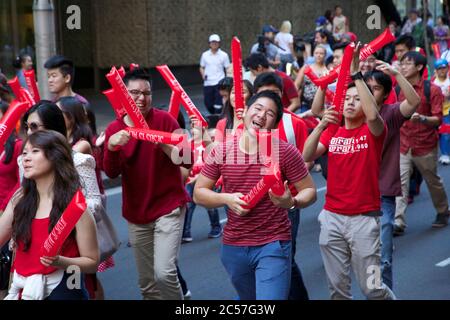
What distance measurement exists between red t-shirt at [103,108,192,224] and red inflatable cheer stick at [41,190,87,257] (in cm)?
180

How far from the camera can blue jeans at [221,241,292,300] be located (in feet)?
15.7

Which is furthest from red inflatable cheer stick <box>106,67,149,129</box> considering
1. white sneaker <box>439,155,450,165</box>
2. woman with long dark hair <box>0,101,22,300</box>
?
white sneaker <box>439,155,450,165</box>

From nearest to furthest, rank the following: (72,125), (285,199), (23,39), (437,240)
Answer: (285,199) → (72,125) → (437,240) → (23,39)

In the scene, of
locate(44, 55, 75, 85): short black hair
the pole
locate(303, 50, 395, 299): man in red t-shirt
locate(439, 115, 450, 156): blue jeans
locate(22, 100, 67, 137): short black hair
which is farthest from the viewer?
locate(439, 115, 450, 156): blue jeans

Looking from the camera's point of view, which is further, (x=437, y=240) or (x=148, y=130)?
(x=437, y=240)

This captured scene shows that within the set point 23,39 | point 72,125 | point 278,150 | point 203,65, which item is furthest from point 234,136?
point 23,39

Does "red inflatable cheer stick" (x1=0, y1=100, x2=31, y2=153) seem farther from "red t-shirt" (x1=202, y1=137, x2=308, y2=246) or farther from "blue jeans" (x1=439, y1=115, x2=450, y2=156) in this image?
"blue jeans" (x1=439, y1=115, x2=450, y2=156)

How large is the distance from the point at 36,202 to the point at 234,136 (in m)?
1.27

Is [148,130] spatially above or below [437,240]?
above

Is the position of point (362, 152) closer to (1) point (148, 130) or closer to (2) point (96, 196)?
(1) point (148, 130)

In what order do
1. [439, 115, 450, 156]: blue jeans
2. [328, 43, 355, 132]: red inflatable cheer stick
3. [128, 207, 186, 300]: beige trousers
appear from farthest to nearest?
[439, 115, 450, 156]: blue jeans, [128, 207, 186, 300]: beige trousers, [328, 43, 355, 132]: red inflatable cheer stick

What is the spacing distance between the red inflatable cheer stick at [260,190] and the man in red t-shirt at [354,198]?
3.35 ft

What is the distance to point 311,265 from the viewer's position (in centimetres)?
787

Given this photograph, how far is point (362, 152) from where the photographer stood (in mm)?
5594
